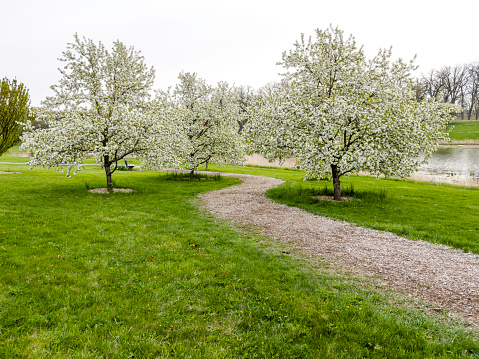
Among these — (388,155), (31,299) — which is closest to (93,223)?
(31,299)

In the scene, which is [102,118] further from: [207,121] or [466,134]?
[466,134]

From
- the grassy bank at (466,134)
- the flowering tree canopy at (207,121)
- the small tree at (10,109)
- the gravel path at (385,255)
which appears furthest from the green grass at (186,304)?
the grassy bank at (466,134)

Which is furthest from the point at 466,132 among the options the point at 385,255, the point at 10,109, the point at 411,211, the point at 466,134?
the point at 10,109

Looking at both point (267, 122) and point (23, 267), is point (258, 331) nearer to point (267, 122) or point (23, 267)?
point (23, 267)

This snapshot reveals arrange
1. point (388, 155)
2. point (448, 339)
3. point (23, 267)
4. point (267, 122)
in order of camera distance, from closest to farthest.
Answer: point (448, 339) → point (23, 267) → point (388, 155) → point (267, 122)

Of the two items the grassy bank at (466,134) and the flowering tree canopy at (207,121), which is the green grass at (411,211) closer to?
the flowering tree canopy at (207,121)

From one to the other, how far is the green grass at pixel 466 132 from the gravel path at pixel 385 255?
292 ft

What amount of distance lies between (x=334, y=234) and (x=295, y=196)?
8.78 meters

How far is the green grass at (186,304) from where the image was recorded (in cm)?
506

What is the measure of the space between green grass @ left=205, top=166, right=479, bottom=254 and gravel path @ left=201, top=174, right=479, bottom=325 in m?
1.09

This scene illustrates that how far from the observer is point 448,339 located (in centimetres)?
556

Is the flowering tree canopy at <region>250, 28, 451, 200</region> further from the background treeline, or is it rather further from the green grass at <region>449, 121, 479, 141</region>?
the background treeline

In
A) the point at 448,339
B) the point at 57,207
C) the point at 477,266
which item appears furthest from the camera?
the point at 57,207

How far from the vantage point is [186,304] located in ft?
21.0
